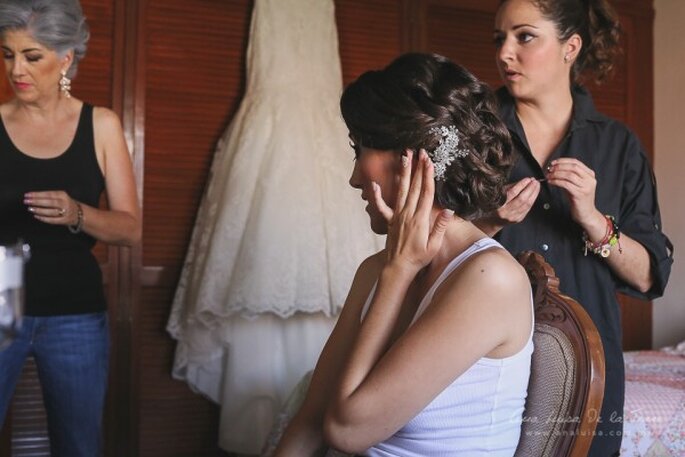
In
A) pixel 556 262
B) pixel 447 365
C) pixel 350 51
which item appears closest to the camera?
pixel 447 365

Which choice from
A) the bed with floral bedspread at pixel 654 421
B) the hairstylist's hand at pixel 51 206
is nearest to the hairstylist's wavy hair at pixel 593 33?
the bed with floral bedspread at pixel 654 421

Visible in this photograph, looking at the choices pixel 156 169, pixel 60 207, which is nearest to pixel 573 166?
pixel 60 207

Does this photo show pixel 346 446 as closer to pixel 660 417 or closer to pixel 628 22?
pixel 660 417

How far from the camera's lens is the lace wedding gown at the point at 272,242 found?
2867 mm

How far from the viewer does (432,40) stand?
3695 millimetres

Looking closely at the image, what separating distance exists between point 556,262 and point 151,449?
2.19 meters

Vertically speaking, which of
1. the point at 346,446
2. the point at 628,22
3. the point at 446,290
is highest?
the point at 628,22

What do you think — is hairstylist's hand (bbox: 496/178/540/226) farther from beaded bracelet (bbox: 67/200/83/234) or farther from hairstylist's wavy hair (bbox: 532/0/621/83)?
beaded bracelet (bbox: 67/200/83/234)

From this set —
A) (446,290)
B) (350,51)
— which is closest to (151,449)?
(350,51)

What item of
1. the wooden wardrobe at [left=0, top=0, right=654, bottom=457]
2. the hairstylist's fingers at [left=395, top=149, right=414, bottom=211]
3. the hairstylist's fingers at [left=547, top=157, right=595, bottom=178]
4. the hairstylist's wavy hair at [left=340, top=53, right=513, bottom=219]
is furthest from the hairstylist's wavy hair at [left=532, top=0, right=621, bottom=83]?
the wooden wardrobe at [left=0, top=0, right=654, bottom=457]

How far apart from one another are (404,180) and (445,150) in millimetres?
91

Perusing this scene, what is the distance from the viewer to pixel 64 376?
5.82 ft

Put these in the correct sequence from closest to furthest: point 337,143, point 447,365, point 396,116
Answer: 1. point 447,365
2. point 396,116
3. point 337,143

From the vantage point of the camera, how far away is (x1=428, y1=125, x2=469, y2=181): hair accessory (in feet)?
4.25
